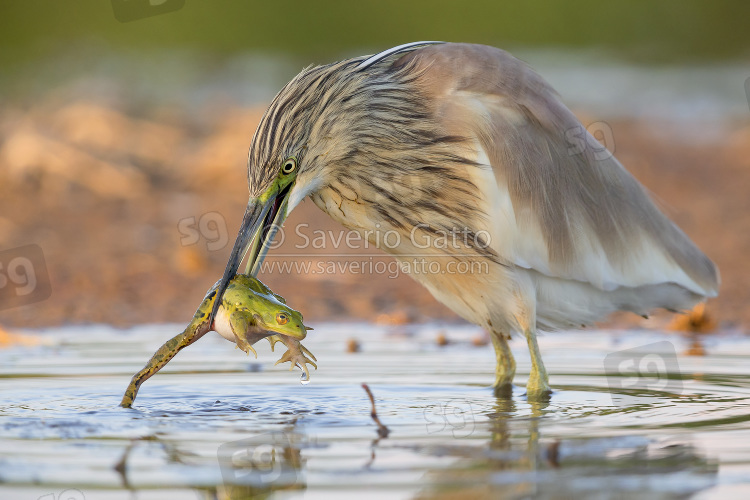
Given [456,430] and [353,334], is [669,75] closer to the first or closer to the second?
[353,334]

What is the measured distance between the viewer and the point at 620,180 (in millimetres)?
6691

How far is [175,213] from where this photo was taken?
10.9m

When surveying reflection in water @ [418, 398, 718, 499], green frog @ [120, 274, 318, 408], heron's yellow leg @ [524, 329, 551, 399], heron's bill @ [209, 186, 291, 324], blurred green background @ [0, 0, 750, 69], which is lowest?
reflection in water @ [418, 398, 718, 499]

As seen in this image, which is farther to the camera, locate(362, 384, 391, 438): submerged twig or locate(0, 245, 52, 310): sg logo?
locate(0, 245, 52, 310): sg logo

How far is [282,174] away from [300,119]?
298mm

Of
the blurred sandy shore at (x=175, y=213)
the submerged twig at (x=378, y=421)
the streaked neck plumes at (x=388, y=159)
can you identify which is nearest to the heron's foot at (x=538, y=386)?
the streaked neck plumes at (x=388, y=159)

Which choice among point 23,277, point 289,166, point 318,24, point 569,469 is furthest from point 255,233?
point 318,24

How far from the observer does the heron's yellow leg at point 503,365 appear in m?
6.16

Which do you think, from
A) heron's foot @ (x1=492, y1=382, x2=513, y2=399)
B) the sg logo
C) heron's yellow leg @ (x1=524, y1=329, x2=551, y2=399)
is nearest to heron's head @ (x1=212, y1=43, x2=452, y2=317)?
heron's yellow leg @ (x1=524, y1=329, x2=551, y2=399)

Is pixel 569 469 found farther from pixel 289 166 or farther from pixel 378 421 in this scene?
pixel 289 166

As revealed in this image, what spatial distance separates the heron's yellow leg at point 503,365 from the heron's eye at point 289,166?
5.37 ft

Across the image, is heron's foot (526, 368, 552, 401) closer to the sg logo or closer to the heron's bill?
the heron's bill

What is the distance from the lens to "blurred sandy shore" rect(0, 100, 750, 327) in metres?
8.70

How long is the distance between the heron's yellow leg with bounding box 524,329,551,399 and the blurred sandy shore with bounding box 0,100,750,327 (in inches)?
76.3
